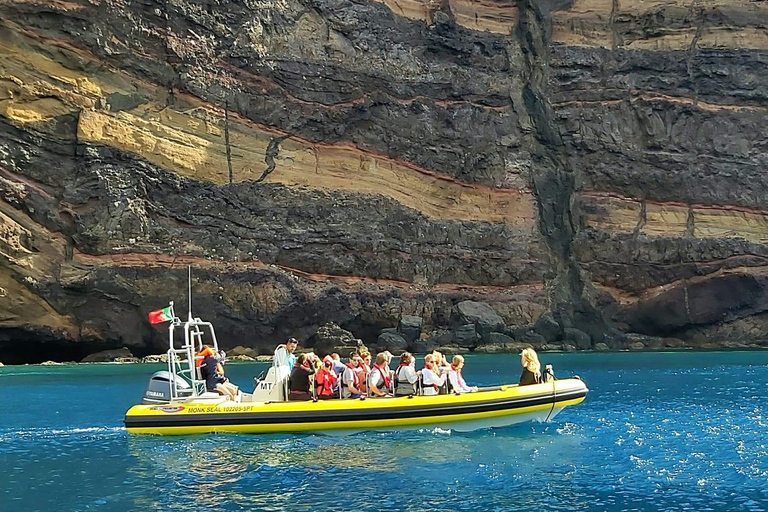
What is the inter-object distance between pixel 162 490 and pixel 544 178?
40060mm

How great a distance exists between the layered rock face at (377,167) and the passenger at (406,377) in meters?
24.8

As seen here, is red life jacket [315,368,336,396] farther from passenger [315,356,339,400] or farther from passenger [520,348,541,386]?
passenger [520,348,541,386]

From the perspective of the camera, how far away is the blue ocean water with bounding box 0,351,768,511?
10203 mm

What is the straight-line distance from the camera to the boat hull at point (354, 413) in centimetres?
1439

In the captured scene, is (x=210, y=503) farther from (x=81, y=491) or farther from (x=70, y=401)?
(x=70, y=401)

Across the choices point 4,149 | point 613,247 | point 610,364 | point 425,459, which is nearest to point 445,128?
point 613,247

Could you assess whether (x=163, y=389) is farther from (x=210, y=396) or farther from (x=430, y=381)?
(x=430, y=381)

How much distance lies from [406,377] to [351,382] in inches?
45.6

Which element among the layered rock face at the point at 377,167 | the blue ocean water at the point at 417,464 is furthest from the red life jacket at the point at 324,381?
the layered rock face at the point at 377,167

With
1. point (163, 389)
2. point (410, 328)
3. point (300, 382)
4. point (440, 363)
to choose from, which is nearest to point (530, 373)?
point (440, 363)

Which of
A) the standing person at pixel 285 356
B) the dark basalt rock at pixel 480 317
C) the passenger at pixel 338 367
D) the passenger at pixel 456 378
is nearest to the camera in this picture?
the passenger at pixel 456 378

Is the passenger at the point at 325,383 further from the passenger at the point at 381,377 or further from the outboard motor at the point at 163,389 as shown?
the outboard motor at the point at 163,389

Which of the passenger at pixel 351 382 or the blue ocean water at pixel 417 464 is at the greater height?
the passenger at pixel 351 382

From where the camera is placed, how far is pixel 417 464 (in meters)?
12.2
